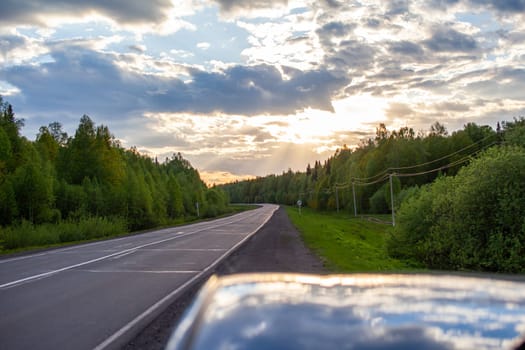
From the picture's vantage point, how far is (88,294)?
11.2 meters

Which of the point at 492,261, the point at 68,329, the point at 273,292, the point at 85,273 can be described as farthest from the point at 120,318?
the point at 492,261

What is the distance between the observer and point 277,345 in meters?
1.50

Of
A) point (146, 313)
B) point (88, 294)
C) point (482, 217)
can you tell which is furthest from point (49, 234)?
point (482, 217)

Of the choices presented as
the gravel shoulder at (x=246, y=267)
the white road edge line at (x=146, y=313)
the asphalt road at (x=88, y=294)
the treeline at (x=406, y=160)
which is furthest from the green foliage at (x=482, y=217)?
the treeline at (x=406, y=160)

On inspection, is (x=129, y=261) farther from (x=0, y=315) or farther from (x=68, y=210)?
(x=68, y=210)

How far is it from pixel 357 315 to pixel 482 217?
18.0 metres

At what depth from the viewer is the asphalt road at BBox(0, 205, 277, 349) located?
302 inches

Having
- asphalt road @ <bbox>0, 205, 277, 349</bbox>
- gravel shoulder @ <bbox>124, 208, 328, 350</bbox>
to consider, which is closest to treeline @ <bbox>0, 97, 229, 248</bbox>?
asphalt road @ <bbox>0, 205, 277, 349</bbox>

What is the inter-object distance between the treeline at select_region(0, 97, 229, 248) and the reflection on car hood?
100 feet

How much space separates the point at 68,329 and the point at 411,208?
58.8 feet

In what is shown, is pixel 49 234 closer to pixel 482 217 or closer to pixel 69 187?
pixel 69 187

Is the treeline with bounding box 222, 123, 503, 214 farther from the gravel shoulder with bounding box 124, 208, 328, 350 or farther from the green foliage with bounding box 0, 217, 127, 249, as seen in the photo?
the gravel shoulder with bounding box 124, 208, 328, 350

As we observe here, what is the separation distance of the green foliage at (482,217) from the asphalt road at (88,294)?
29.0ft

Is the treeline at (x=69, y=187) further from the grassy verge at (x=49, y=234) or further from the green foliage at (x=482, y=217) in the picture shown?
the green foliage at (x=482, y=217)
